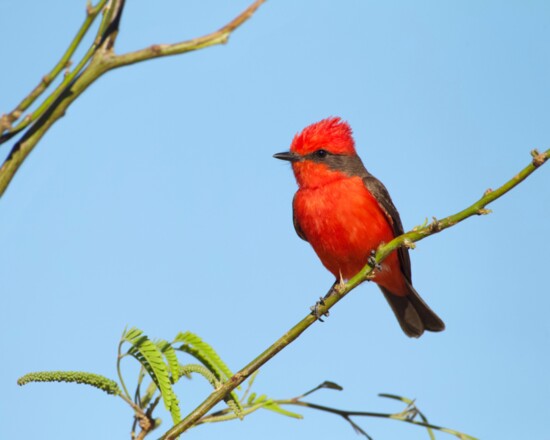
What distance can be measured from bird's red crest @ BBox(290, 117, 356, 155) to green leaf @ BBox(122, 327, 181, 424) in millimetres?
4443

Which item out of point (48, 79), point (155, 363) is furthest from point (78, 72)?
point (155, 363)

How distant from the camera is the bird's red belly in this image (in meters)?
5.54

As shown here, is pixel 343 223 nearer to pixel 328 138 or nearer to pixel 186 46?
pixel 328 138

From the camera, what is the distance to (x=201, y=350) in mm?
1882

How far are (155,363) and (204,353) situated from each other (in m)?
0.20

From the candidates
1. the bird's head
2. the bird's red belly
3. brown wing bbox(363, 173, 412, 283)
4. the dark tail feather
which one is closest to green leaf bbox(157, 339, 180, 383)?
the bird's red belly

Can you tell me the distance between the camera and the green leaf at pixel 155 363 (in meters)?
1.64

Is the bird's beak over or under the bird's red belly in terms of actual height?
over

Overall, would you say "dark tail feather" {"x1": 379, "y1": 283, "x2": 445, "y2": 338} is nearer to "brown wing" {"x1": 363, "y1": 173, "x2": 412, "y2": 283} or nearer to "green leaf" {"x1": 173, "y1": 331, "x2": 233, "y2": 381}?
"brown wing" {"x1": 363, "y1": 173, "x2": 412, "y2": 283}

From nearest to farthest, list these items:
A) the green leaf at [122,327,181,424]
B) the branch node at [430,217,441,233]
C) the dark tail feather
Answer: the green leaf at [122,327,181,424], the branch node at [430,217,441,233], the dark tail feather

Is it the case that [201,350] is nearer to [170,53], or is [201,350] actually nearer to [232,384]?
[232,384]

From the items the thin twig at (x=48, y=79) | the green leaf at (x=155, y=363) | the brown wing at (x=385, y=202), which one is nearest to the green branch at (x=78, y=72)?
the thin twig at (x=48, y=79)

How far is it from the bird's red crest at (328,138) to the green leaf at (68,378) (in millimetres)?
4550

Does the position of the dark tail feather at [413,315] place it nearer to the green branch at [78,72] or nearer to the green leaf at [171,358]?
the green leaf at [171,358]
